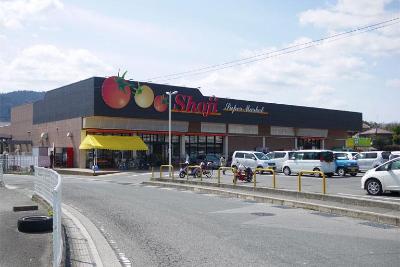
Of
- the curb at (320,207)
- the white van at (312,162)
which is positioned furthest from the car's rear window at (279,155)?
the curb at (320,207)

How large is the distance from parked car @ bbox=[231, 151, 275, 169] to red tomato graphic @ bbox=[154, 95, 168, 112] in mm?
12209

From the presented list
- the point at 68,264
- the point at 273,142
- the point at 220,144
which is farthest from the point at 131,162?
the point at 68,264

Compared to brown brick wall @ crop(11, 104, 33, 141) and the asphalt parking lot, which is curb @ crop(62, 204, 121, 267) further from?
brown brick wall @ crop(11, 104, 33, 141)

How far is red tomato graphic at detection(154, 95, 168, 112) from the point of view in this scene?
49250 mm

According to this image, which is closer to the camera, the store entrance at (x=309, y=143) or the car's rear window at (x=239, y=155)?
the car's rear window at (x=239, y=155)

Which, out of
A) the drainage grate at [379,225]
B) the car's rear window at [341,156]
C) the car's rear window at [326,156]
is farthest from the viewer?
the car's rear window at [341,156]

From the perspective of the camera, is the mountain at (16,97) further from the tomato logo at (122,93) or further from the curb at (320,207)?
the curb at (320,207)

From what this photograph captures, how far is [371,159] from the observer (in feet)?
119

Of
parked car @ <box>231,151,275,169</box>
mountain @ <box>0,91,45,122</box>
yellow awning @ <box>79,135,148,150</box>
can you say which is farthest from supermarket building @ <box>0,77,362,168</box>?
mountain @ <box>0,91,45,122</box>

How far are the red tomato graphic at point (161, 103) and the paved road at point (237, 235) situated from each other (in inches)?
1257

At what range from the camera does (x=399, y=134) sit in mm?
85375

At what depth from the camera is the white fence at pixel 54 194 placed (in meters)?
7.08

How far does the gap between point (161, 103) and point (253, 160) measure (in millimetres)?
14614

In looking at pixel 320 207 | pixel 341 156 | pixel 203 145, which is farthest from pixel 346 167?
pixel 203 145
